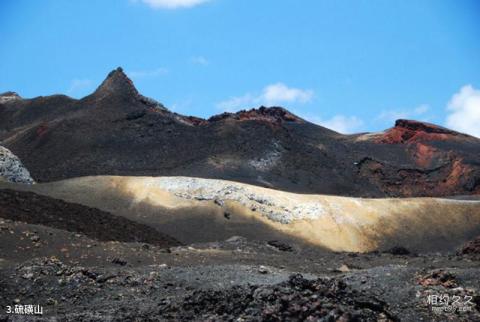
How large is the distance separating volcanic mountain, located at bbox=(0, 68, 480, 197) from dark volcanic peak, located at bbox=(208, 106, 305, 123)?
45cm

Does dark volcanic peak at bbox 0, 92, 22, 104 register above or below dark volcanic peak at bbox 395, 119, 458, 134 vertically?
above

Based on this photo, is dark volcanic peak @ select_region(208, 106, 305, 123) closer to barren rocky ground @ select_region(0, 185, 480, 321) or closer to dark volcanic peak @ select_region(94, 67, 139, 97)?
dark volcanic peak @ select_region(94, 67, 139, 97)

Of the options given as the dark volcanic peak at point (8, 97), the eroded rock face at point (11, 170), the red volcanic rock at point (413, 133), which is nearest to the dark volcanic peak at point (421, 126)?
the red volcanic rock at point (413, 133)

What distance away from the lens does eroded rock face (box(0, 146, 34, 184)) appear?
135 feet

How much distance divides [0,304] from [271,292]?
687 cm

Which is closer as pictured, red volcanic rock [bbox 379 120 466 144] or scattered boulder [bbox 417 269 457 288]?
scattered boulder [bbox 417 269 457 288]

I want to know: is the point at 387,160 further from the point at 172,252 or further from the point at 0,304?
the point at 0,304

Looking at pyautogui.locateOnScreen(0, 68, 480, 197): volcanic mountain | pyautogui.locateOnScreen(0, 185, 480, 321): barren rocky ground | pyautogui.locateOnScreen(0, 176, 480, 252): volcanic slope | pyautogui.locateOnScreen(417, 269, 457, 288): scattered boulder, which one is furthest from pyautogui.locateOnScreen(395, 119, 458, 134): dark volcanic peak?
pyautogui.locateOnScreen(417, 269, 457, 288): scattered boulder

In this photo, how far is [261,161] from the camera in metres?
67.8

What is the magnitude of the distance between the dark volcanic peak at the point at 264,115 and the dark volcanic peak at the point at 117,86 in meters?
12.1

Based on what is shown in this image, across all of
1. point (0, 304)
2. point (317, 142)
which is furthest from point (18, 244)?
point (317, 142)

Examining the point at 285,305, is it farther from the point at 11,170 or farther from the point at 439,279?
the point at 11,170

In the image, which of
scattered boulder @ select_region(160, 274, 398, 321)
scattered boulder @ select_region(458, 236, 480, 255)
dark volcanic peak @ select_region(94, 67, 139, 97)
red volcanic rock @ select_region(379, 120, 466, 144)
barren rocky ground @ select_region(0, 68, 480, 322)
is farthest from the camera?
→ red volcanic rock @ select_region(379, 120, 466, 144)

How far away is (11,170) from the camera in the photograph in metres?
41.8
